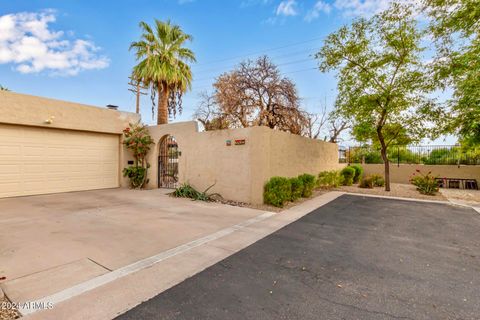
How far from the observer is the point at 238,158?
24.1ft

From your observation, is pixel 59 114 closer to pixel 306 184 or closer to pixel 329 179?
pixel 306 184

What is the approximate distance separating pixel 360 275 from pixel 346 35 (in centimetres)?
1019

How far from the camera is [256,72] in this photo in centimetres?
1016

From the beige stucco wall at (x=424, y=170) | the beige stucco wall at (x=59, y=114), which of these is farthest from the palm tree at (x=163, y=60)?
the beige stucco wall at (x=424, y=170)

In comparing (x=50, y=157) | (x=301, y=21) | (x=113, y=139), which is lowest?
(x=50, y=157)

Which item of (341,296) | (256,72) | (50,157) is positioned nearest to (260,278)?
(341,296)

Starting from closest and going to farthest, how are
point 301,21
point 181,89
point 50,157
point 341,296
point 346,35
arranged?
point 341,296 → point 50,157 → point 346,35 → point 301,21 → point 181,89

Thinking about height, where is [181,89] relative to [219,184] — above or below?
above

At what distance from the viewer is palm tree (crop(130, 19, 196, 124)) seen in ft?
39.0

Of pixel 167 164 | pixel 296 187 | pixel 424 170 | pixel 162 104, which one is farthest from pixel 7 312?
pixel 424 170

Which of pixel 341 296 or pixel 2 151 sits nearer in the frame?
pixel 341 296

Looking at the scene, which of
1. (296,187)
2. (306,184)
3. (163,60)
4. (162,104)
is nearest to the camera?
(296,187)

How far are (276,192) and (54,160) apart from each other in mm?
8699

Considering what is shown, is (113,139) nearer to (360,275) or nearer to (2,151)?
(2,151)
